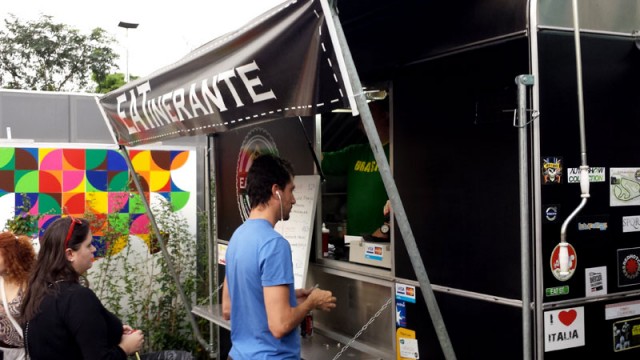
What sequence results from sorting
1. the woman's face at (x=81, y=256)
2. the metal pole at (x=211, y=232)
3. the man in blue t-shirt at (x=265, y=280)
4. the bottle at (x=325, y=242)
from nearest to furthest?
the man in blue t-shirt at (x=265, y=280) → the woman's face at (x=81, y=256) → the bottle at (x=325, y=242) → the metal pole at (x=211, y=232)

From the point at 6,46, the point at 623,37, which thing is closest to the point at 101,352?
the point at 623,37

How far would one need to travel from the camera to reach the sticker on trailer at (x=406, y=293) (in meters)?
3.26

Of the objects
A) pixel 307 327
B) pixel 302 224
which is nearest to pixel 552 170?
pixel 302 224

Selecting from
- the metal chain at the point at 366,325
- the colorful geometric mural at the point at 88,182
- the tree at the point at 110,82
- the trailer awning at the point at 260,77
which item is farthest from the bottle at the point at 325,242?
the tree at the point at 110,82

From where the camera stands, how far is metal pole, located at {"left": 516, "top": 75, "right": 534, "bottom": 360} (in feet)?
8.25

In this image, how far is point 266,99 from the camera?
2.74 metres

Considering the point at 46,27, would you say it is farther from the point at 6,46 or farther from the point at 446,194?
the point at 446,194

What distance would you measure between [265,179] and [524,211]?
1105mm

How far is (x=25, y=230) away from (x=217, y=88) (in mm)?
4219

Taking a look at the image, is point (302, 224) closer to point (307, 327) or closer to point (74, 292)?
point (307, 327)

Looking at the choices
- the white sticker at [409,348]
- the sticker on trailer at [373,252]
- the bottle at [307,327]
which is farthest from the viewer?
the bottle at [307,327]

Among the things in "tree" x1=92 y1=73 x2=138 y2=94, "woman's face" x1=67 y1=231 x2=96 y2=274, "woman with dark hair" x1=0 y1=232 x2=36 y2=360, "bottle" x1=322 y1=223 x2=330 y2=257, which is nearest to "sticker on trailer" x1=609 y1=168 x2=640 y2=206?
"bottle" x1=322 y1=223 x2=330 y2=257

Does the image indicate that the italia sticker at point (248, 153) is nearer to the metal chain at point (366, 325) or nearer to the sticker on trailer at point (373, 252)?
the sticker on trailer at point (373, 252)

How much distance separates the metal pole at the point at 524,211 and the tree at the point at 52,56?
103ft
